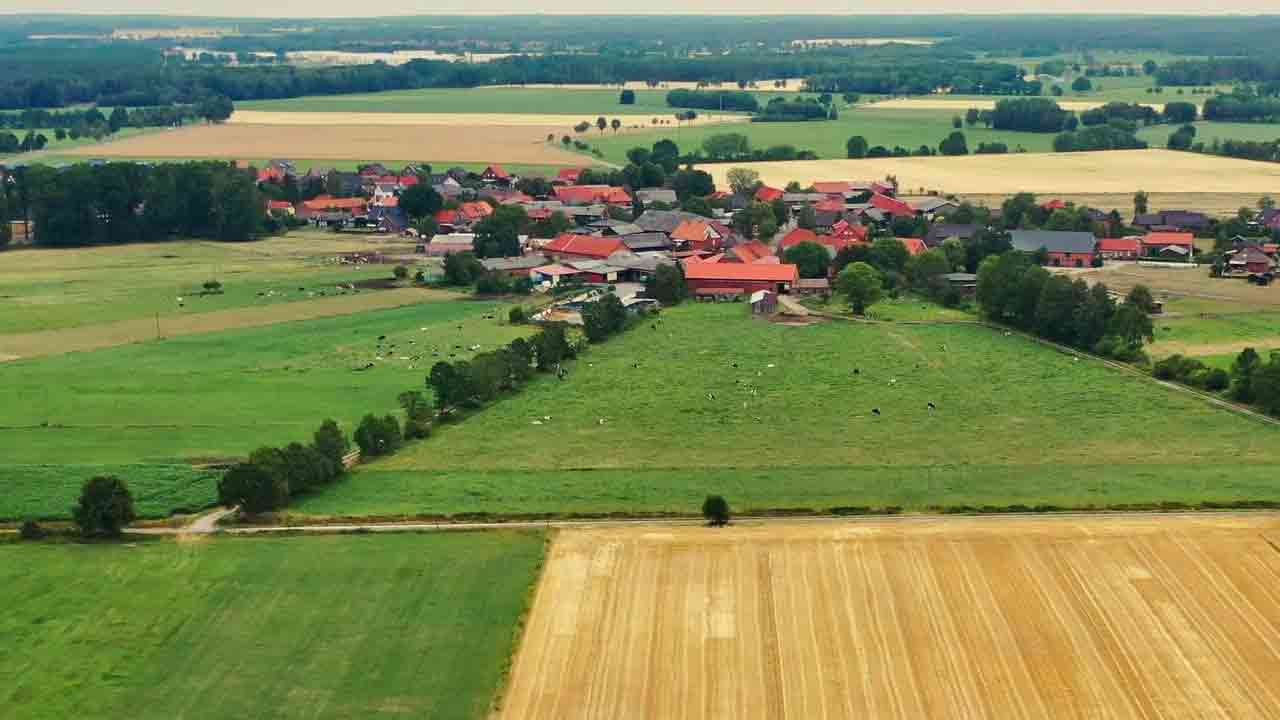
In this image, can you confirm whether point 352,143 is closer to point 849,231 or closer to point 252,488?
point 849,231

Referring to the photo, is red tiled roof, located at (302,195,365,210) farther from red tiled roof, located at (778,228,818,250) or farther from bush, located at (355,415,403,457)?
bush, located at (355,415,403,457)

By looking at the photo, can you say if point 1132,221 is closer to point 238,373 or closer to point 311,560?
point 238,373

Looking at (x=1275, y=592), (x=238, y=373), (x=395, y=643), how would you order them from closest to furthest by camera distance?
(x=395, y=643), (x=1275, y=592), (x=238, y=373)

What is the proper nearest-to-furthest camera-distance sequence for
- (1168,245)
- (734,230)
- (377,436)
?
(377,436), (1168,245), (734,230)

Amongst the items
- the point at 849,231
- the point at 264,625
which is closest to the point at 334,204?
the point at 849,231

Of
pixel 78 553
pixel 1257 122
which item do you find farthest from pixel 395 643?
pixel 1257 122

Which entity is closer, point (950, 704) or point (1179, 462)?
point (950, 704)

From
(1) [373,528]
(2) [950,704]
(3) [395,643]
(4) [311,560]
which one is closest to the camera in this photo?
(2) [950,704]
